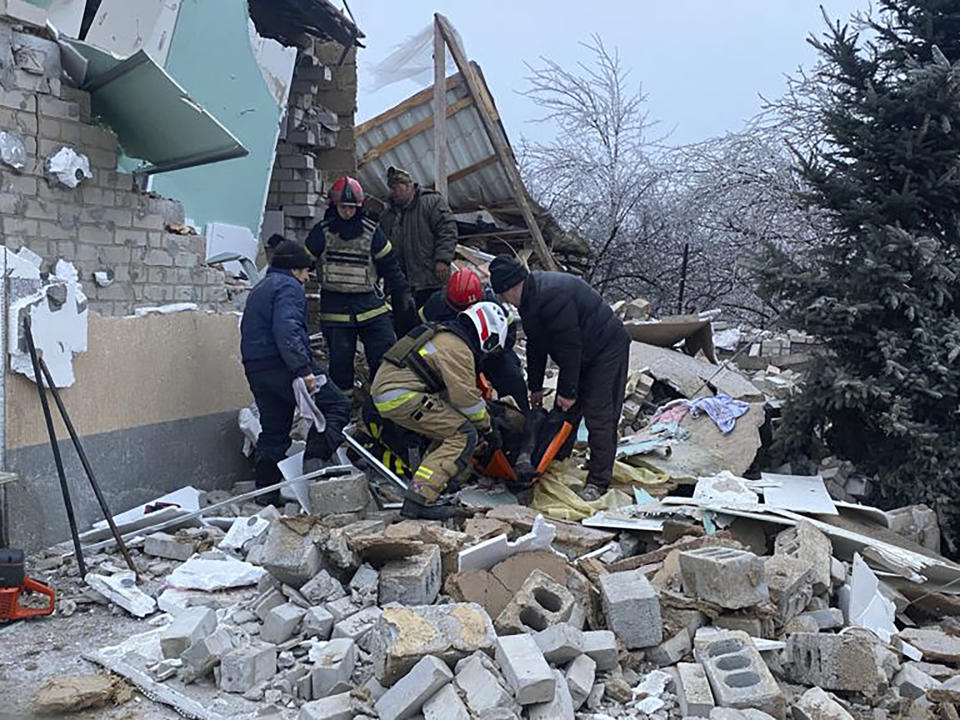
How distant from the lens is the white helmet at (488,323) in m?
5.33

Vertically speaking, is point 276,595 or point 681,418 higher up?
point 681,418

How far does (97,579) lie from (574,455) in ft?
11.6

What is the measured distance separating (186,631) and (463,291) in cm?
277

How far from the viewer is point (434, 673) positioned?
3.17 m

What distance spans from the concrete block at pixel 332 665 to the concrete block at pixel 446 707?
1.50 feet

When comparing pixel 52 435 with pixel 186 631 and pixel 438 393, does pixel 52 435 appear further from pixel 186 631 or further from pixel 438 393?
pixel 438 393

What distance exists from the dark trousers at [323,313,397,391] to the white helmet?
1.21 m

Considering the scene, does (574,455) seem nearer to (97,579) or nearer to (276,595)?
(276,595)

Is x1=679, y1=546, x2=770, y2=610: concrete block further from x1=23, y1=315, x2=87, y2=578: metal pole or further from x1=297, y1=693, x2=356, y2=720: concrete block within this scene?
x1=23, y1=315, x2=87, y2=578: metal pole

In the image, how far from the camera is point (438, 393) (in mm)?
5391

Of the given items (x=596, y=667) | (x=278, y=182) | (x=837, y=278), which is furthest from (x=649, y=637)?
(x=278, y=182)

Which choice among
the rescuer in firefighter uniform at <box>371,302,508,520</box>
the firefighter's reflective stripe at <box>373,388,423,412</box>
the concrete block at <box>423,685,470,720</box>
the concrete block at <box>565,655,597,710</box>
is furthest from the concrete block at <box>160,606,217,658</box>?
the firefighter's reflective stripe at <box>373,388,423,412</box>

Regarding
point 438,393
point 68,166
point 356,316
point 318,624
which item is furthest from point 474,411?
point 68,166

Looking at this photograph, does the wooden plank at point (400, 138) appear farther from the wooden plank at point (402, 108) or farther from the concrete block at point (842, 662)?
the concrete block at point (842, 662)
